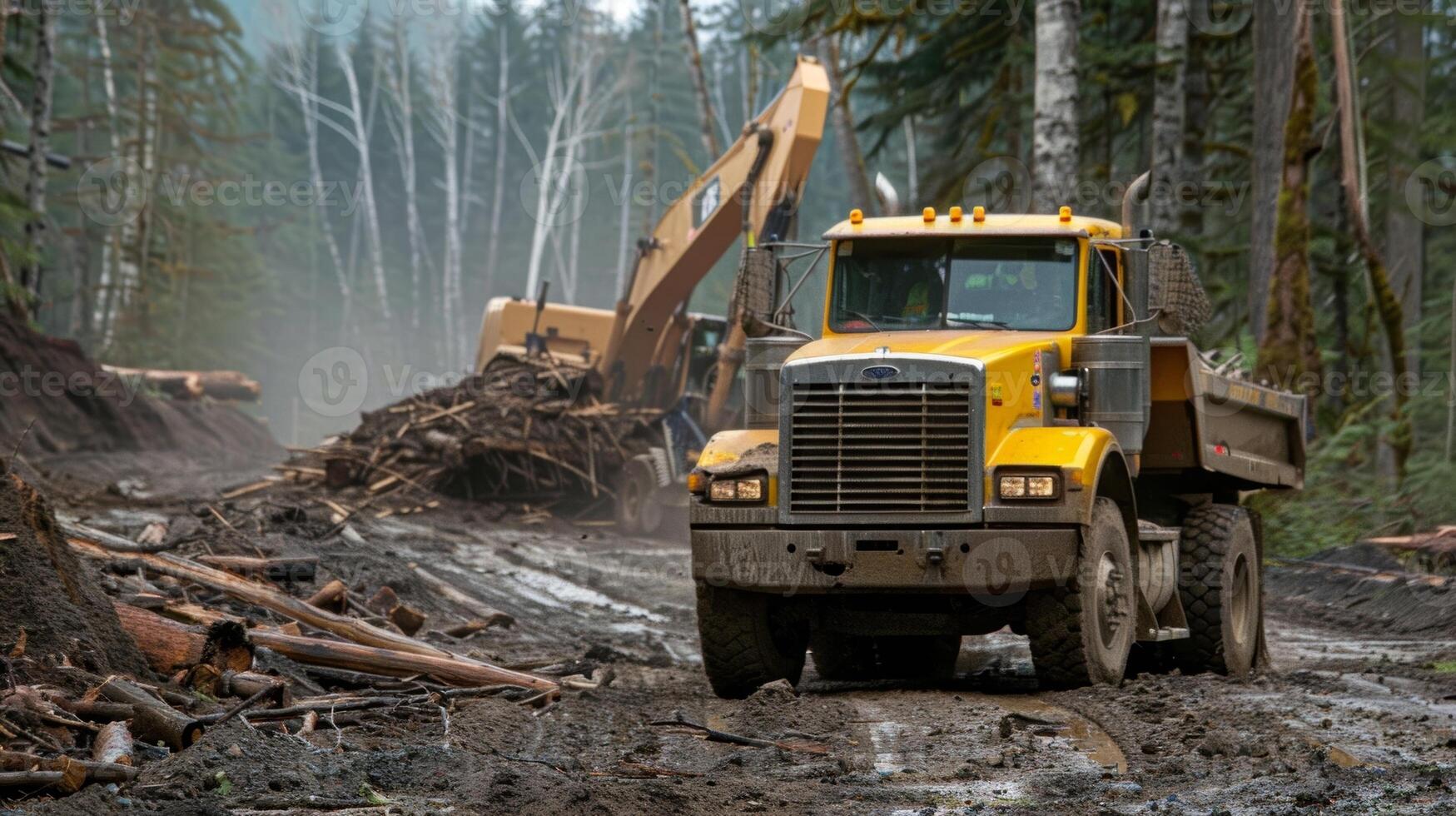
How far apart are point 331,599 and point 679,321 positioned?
12305 mm

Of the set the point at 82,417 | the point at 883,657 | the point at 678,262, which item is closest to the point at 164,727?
the point at 883,657

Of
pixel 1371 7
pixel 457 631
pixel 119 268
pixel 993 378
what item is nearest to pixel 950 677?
pixel 993 378

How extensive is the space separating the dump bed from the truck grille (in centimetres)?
203

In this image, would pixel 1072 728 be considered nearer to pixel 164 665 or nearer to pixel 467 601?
pixel 164 665

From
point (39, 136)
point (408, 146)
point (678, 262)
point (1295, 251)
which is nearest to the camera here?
point (1295, 251)

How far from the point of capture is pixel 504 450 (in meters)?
21.6

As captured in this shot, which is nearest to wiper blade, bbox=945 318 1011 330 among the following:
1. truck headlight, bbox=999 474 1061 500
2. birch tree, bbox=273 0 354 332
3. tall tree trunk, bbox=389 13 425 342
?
truck headlight, bbox=999 474 1061 500

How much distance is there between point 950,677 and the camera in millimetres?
10375

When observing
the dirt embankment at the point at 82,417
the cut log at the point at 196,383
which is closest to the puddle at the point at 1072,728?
the dirt embankment at the point at 82,417

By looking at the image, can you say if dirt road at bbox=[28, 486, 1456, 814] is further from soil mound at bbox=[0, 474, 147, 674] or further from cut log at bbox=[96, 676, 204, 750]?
soil mound at bbox=[0, 474, 147, 674]

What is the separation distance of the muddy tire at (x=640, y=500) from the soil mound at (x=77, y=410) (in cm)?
810

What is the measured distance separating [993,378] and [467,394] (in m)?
15.2

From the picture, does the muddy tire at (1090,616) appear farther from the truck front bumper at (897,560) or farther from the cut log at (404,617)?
the cut log at (404,617)

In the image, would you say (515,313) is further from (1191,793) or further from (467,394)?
(1191,793)
